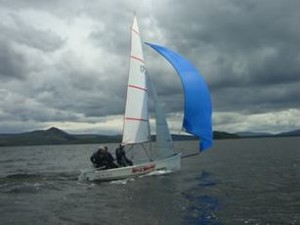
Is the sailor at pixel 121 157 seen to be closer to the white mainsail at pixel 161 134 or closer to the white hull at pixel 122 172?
the white hull at pixel 122 172

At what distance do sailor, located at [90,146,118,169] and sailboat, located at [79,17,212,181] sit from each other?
1037 mm

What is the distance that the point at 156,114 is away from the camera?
30.0 meters

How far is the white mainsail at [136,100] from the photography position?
2791cm

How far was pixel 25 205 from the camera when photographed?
20.0m

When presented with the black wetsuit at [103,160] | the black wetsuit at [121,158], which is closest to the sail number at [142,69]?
the black wetsuit at [121,158]

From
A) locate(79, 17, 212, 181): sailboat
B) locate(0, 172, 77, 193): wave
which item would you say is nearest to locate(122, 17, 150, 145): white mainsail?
locate(79, 17, 212, 181): sailboat

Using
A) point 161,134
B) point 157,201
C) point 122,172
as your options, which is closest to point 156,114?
point 161,134

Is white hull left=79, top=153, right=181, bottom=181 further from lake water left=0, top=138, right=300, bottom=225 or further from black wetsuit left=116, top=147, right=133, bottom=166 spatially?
black wetsuit left=116, top=147, right=133, bottom=166

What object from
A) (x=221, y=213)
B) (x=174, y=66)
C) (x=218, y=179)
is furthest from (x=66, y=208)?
(x=174, y=66)

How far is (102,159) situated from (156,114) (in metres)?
5.17

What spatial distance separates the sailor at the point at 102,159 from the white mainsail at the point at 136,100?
1403 millimetres

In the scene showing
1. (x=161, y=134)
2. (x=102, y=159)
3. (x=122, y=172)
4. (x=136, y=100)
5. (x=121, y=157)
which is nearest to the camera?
(x=122, y=172)

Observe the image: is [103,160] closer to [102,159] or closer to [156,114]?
[102,159]

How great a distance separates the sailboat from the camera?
91.7 feet
